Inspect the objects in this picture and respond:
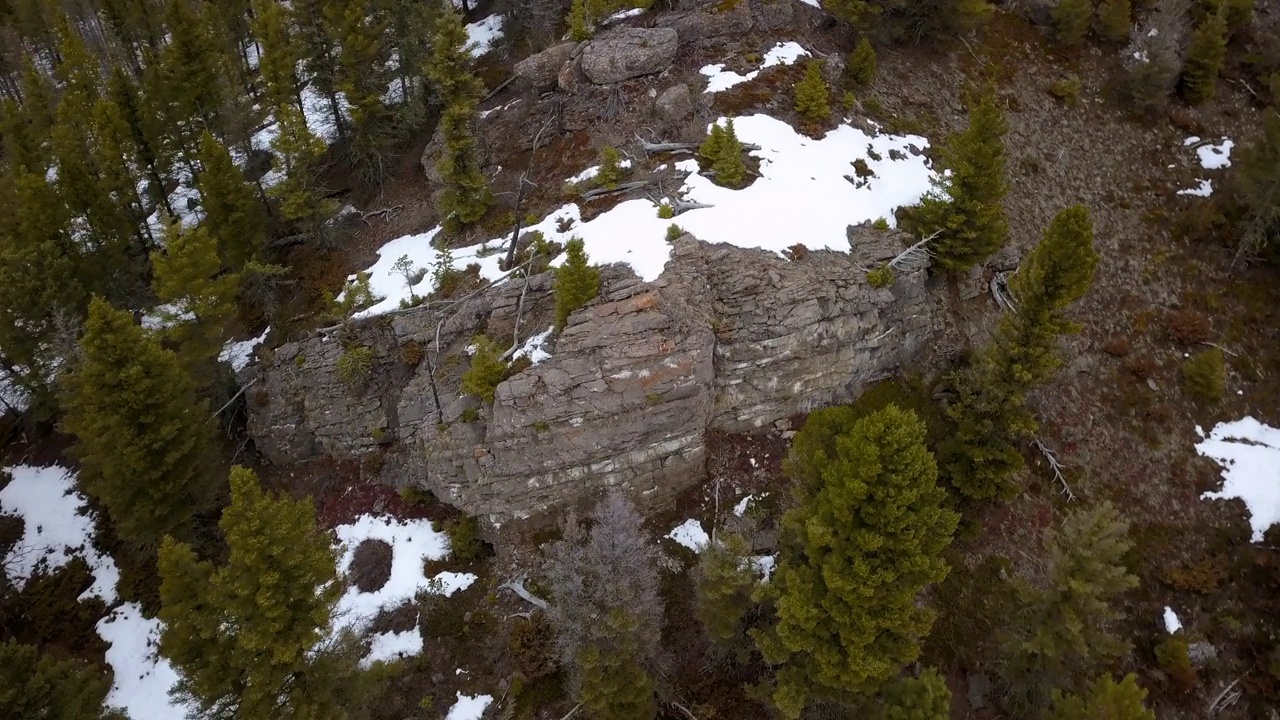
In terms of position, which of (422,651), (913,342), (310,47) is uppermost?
(310,47)

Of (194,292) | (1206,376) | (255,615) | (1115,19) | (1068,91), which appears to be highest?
(1115,19)

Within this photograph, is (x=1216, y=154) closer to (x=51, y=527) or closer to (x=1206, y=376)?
(x=1206, y=376)

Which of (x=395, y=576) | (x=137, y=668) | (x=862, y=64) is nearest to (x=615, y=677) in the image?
(x=395, y=576)

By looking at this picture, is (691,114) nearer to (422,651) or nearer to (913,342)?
(913,342)

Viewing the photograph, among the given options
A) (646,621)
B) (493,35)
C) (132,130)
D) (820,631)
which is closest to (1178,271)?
(820,631)

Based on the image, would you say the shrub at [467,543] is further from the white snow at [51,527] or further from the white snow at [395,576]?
the white snow at [51,527]

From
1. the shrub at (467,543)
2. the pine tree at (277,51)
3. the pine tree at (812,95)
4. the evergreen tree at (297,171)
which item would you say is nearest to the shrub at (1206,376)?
the pine tree at (812,95)
